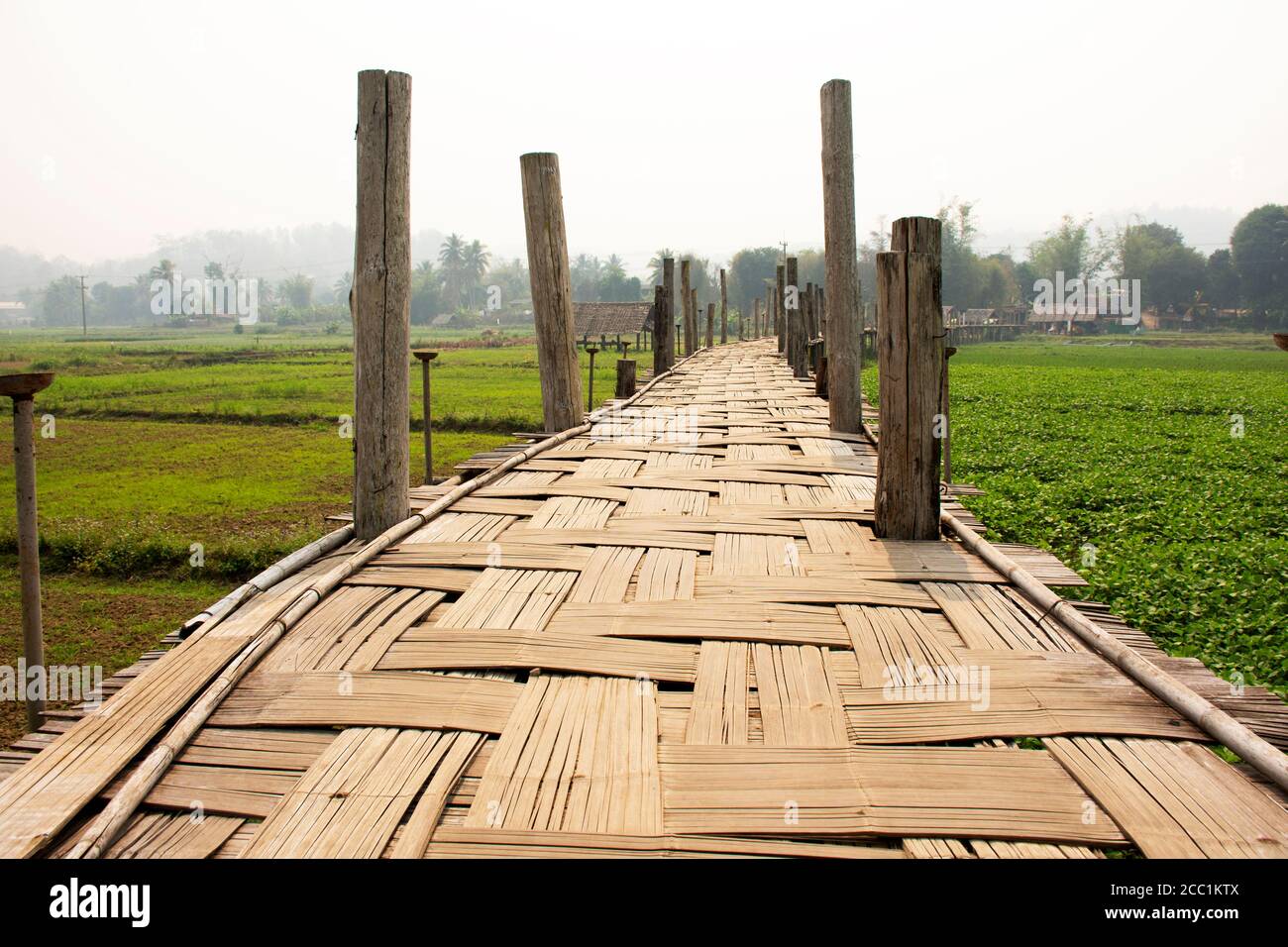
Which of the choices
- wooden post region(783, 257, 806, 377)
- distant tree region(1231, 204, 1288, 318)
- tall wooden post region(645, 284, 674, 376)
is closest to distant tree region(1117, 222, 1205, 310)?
distant tree region(1231, 204, 1288, 318)

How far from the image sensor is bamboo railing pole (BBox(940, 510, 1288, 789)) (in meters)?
1.84

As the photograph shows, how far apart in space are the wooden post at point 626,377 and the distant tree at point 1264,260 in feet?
172

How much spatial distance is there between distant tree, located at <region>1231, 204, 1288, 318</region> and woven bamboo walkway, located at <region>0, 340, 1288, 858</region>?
188ft

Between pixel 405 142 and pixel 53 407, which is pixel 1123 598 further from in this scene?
pixel 53 407

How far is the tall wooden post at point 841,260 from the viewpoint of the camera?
6.37m

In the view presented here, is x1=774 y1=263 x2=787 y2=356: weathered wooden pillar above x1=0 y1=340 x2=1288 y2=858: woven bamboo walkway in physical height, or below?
above

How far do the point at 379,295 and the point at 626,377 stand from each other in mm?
5364

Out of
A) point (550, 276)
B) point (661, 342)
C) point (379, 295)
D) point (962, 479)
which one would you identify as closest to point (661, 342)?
point (661, 342)

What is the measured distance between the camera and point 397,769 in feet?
6.17

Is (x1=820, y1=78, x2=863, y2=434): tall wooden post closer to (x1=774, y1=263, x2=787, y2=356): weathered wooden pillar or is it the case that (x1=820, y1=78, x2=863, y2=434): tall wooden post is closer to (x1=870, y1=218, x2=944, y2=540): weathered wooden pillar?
(x1=870, y1=218, x2=944, y2=540): weathered wooden pillar

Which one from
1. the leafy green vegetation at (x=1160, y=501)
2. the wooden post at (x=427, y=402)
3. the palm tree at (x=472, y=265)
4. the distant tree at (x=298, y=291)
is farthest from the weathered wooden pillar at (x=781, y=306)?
the distant tree at (x=298, y=291)

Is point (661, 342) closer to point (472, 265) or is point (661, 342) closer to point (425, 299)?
point (425, 299)

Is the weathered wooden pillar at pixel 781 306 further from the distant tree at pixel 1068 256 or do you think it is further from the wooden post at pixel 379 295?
the distant tree at pixel 1068 256
